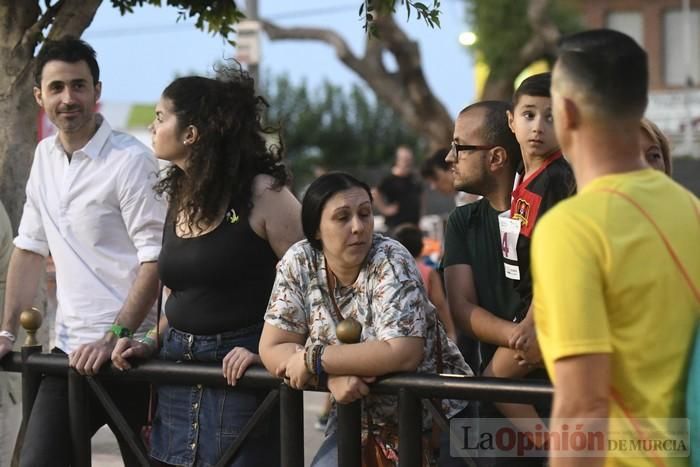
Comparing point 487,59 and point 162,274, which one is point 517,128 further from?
point 487,59

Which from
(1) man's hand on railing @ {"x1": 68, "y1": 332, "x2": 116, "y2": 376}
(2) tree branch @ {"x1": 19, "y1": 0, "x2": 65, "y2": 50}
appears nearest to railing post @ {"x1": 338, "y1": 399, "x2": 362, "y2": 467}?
(1) man's hand on railing @ {"x1": 68, "y1": 332, "x2": 116, "y2": 376}

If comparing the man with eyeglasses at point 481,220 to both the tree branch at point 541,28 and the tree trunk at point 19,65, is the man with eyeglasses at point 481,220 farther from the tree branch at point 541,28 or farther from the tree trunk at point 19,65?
the tree branch at point 541,28

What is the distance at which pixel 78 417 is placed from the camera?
4434mm

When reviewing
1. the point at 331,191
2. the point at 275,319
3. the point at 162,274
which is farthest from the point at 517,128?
the point at 162,274

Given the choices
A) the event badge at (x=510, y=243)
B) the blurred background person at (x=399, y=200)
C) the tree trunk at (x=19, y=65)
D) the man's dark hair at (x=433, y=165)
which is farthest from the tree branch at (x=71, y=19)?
the blurred background person at (x=399, y=200)

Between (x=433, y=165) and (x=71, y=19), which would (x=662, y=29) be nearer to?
(x=433, y=165)

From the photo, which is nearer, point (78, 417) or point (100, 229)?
point (78, 417)

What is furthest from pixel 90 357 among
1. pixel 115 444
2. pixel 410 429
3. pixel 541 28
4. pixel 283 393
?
pixel 541 28

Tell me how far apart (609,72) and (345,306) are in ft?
4.96

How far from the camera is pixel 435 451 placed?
3939 mm

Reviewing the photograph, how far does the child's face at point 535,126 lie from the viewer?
3764 millimetres

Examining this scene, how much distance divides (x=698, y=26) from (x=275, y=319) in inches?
1974

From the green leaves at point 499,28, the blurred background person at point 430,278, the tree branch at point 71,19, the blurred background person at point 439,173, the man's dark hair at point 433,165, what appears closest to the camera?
the tree branch at point 71,19

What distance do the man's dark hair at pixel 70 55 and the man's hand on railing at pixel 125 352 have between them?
1.22 meters
